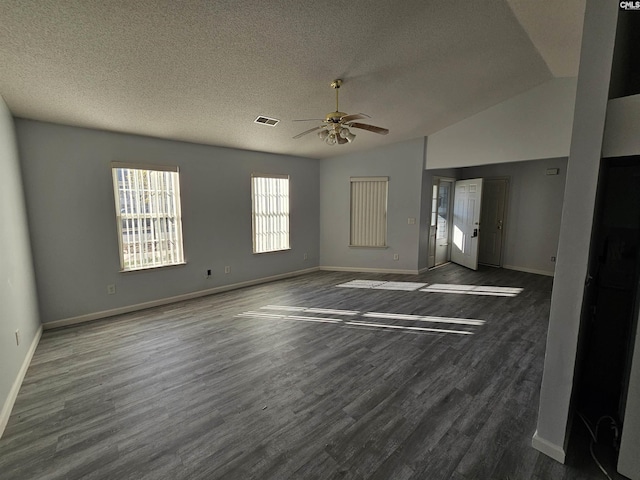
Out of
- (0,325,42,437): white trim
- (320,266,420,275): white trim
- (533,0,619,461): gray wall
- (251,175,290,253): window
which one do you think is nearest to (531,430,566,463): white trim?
(533,0,619,461): gray wall

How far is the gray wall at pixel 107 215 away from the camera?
11.4ft

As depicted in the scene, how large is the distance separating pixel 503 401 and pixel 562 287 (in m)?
1.16

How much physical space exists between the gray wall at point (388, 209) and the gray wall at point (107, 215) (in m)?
1.62

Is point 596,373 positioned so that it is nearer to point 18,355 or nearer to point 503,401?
point 503,401

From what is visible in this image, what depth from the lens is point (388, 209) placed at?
246 inches

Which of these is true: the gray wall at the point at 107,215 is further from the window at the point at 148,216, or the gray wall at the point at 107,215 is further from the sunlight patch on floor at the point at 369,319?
the sunlight patch on floor at the point at 369,319

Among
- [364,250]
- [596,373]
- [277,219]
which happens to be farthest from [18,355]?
[364,250]

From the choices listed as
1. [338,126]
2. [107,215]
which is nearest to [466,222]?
[338,126]

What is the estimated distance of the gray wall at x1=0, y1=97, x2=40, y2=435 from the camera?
90.0 inches

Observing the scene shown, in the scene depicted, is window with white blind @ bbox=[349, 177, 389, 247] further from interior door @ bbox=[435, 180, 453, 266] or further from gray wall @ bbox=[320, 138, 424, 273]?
interior door @ bbox=[435, 180, 453, 266]

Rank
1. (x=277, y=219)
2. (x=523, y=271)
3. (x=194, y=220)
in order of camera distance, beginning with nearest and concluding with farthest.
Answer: (x=194, y=220) → (x=277, y=219) → (x=523, y=271)

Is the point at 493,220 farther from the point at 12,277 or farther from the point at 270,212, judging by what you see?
the point at 12,277

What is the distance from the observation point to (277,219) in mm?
5910

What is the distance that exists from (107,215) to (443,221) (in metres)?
6.71
